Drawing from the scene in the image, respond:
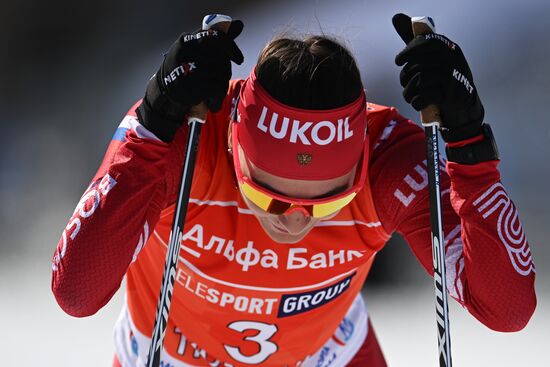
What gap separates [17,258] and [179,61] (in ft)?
15.0

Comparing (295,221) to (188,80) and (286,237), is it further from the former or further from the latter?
(188,80)

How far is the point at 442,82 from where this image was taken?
1.99 meters

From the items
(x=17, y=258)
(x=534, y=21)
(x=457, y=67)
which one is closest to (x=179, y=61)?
(x=457, y=67)

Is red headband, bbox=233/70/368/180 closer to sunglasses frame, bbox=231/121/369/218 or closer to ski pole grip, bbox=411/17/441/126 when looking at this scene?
sunglasses frame, bbox=231/121/369/218

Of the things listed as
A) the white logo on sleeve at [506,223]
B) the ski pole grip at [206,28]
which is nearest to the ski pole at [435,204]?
the white logo on sleeve at [506,223]

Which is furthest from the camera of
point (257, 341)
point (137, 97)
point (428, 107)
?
point (137, 97)

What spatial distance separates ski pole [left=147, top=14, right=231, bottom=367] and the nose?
25cm

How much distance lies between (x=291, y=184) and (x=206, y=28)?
0.46m

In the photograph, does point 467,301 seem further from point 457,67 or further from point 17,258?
point 17,258

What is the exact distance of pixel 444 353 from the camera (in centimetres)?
212

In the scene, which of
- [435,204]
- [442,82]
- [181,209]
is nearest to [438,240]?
[435,204]

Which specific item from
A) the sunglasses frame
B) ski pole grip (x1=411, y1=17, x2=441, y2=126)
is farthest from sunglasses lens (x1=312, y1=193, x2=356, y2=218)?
ski pole grip (x1=411, y1=17, x2=441, y2=126)

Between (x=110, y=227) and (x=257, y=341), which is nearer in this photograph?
(x=110, y=227)

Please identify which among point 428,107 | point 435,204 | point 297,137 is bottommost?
point 435,204
